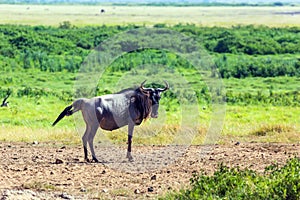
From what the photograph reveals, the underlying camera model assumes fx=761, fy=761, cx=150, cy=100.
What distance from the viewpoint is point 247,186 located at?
924cm

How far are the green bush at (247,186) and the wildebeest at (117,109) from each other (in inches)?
122

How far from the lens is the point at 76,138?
588 inches

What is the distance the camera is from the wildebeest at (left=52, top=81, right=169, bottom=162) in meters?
12.4

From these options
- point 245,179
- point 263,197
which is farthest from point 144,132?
point 263,197

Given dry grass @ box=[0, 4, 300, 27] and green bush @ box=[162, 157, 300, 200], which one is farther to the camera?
dry grass @ box=[0, 4, 300, 27]

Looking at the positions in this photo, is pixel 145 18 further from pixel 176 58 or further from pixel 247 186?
pixel 247 186

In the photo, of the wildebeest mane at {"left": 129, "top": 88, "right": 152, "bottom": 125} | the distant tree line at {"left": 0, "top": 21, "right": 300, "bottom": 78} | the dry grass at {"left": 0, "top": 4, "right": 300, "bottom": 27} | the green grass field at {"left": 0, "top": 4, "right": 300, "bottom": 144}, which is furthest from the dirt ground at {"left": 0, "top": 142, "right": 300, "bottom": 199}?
the dry grass at {"left": 0, "top": 4, "right": 300, "bottom": 27}

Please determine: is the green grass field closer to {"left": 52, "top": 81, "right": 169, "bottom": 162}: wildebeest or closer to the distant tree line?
the distant tree line

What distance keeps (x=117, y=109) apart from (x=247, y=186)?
385cm

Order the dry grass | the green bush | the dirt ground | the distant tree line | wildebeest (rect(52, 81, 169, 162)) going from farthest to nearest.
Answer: the dry grass
the distant tree line
wildebeest (rect(52, 81, 169, 162))
the dirt ground
the green bush

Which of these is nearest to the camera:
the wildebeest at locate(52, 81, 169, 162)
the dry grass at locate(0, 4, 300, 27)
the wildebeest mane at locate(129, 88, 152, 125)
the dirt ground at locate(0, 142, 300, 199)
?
the dirt ground at locate(0, 142, 300, 199)

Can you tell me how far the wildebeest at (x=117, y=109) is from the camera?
12.4 metres

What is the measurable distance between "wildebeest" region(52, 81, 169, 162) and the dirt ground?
0.52m

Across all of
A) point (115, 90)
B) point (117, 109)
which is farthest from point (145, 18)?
point (117, 109)
